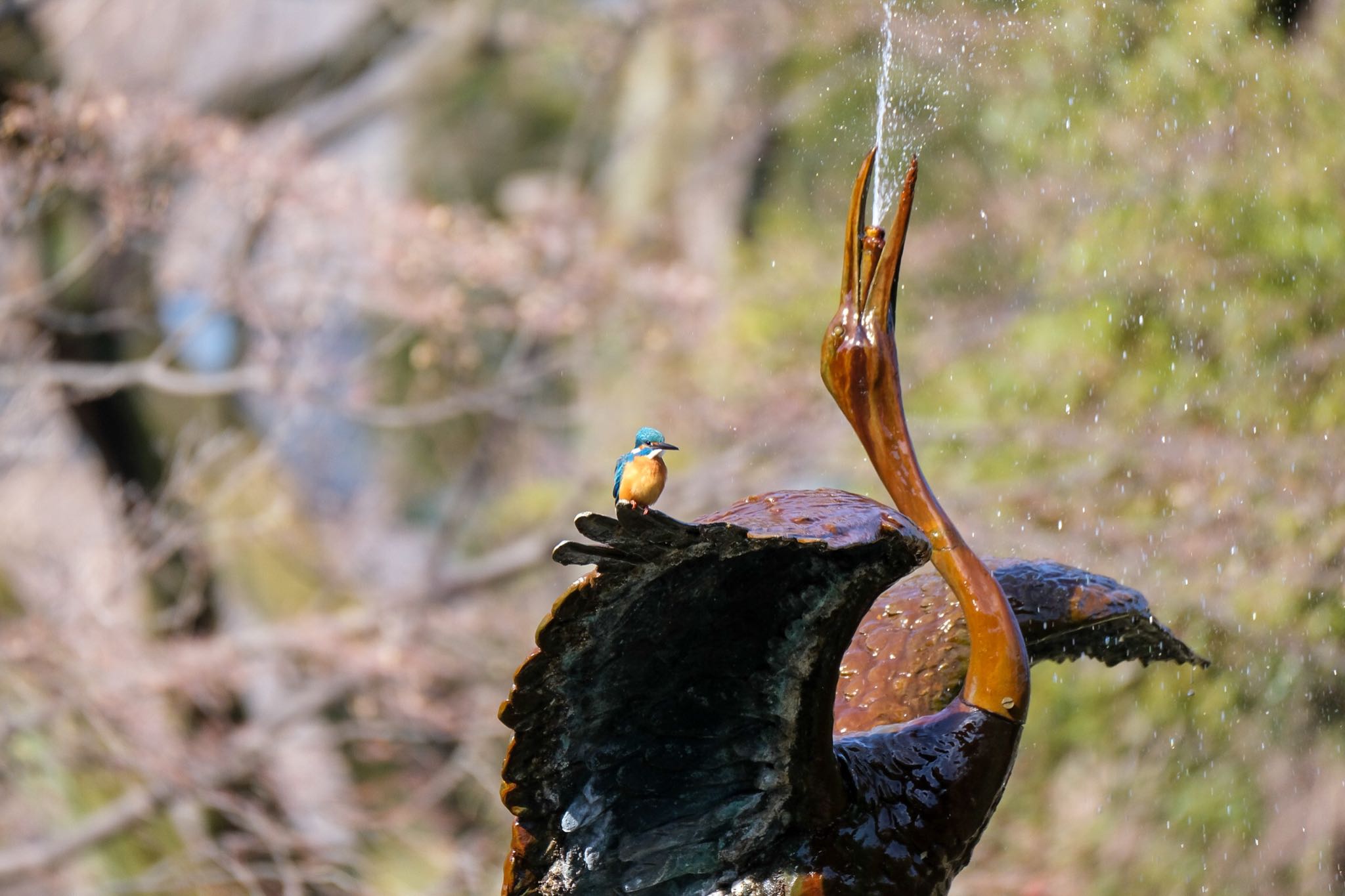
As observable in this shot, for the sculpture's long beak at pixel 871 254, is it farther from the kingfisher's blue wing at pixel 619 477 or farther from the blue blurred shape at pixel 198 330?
the blue blurred shape at pixel 198 330

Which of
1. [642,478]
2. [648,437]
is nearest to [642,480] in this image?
[642,478]

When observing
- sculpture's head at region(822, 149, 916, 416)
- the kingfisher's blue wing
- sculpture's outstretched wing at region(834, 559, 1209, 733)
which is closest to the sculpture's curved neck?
sculpture's head at region(822, 149, 916, 416)

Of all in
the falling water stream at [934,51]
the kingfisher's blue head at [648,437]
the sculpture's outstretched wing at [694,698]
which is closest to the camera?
the sculpture's outstretched wing at [694,698]

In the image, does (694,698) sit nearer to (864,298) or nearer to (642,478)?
(642,478)

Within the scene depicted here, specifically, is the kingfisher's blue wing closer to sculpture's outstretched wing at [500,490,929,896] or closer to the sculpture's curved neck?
sculpture's outstretched wing at [500,490,929,896]

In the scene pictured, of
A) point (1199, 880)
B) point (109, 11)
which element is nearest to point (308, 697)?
point (109, 11)

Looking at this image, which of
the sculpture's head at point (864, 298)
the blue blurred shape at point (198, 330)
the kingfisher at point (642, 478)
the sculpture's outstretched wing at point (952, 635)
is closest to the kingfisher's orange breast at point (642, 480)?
the kingfisher at point (642, 478)
